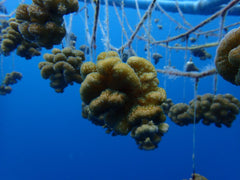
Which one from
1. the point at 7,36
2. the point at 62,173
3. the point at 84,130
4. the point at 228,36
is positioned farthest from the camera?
the point at 84,130

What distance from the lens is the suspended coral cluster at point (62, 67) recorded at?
10.5 feet

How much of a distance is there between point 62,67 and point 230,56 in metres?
2.69

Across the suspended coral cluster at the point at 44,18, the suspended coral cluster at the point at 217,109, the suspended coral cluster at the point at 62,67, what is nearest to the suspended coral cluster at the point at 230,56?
the suspended coral cluster at the point at 217,109

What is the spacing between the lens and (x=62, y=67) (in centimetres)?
320

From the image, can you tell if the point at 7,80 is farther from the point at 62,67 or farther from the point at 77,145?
the point at 77,145

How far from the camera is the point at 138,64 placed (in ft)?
7.29

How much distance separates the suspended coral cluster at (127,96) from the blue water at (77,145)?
38075mm

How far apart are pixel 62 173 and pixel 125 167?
15.1 meters

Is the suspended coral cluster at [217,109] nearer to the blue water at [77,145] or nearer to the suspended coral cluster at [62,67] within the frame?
the suspended coral cluster at [62,67]

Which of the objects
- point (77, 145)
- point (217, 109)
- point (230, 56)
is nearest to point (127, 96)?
point (230, 56)

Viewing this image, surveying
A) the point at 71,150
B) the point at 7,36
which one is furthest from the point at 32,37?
the point at 71,150

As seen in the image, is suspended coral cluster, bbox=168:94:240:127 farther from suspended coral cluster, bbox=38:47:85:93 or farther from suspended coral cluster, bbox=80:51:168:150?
suspended coral cluster, bbox=38:47:85:93

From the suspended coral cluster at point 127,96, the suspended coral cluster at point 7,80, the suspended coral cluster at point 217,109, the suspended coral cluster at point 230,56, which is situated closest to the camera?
the suspended coral cluster at point 230,56

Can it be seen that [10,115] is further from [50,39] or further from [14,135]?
[50,39]
